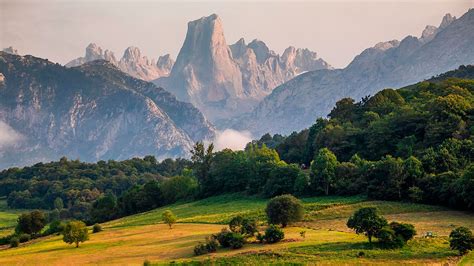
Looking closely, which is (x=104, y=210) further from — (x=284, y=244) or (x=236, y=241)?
(x=284, y=244)

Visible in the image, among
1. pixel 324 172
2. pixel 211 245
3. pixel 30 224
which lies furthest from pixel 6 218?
pixel 211 245

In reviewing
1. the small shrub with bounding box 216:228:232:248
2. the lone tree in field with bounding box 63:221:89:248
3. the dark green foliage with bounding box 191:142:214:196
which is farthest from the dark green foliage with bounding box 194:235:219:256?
the dark green foliage with bounding box 191:142:214:196

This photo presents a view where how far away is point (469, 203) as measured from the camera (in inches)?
2635

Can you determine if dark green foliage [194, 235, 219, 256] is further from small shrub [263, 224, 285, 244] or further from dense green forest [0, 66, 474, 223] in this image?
dense green forest [0, 66, 474, 223]

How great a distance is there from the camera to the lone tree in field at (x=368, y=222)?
50.7m

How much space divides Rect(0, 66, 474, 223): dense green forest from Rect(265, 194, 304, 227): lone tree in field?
19.8 meters

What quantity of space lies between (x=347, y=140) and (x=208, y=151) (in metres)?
39.4

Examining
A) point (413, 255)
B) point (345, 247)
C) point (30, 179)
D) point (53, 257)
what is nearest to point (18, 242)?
point (53, 257)

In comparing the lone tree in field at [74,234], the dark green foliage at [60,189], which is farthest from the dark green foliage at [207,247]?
the dark green foliage at [60,189]

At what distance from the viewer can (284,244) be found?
53.2 meters

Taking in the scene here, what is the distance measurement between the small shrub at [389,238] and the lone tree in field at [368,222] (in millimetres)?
667

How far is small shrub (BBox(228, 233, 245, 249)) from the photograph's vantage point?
54375 mm

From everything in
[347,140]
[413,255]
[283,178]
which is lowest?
[413,255]

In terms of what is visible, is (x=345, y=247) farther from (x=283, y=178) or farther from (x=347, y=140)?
(x=347, y=140)
